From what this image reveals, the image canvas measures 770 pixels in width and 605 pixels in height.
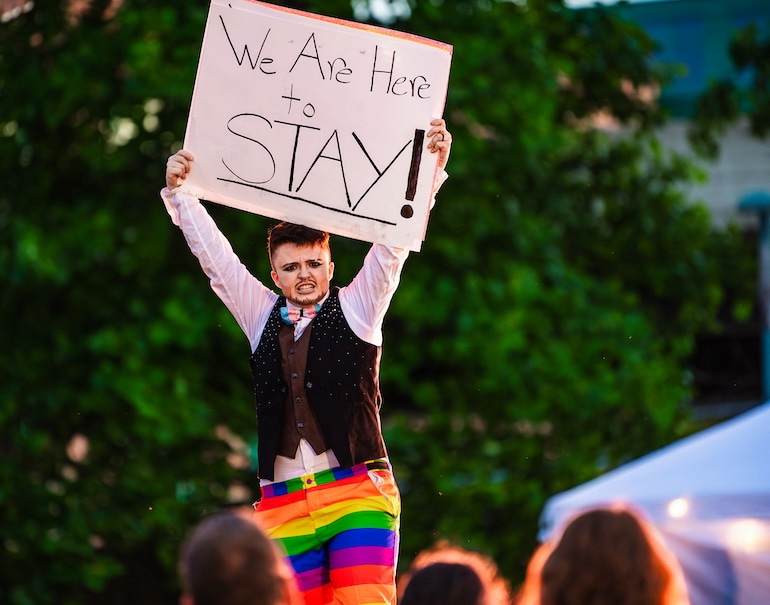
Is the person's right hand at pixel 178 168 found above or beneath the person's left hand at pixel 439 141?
beneath

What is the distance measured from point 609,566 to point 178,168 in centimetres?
177

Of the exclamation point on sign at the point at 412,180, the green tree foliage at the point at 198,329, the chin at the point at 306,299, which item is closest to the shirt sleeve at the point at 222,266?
the chin at the point at 306,299

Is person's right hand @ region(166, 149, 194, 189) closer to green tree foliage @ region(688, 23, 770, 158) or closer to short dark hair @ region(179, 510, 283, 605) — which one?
short dark hair @ region(179, 510, 283, 605)

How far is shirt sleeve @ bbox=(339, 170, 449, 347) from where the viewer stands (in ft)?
11.5

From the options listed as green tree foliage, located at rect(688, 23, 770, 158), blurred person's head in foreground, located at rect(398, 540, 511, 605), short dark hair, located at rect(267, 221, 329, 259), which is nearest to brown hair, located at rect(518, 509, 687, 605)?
blurred person's head in foreground, located at rect(398, 540, 511, 605)

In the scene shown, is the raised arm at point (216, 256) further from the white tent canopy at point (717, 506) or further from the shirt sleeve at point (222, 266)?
the white tent canopy at point (717, 506)

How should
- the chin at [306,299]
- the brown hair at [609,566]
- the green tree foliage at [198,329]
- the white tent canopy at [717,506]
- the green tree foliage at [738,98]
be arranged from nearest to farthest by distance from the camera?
the brown hair at [609,566]
the chin at [306,299]
the white tent canopy at [717,506]
the green tree foliage at [198,329]
the green tree foliage at [738,98]

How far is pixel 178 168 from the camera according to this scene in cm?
365

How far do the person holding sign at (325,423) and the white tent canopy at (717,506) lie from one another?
8.28ft

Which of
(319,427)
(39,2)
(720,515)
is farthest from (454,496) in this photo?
(319,427)

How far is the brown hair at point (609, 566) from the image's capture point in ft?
8.29

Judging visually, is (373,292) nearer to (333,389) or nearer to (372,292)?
(372,292)

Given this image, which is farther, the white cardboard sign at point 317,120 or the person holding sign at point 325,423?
the white cardboard sign at point 317,120

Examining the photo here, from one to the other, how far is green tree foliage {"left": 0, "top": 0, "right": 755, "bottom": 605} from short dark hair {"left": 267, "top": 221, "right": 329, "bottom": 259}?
3686mm
